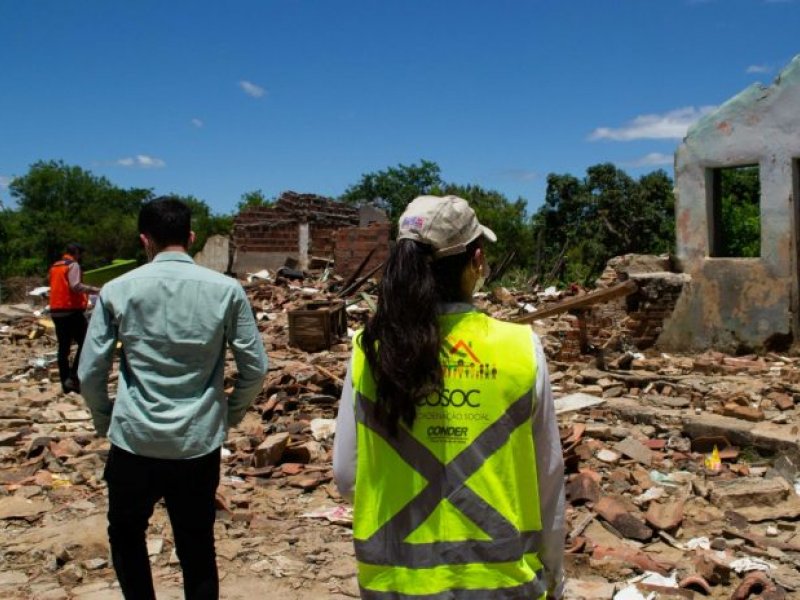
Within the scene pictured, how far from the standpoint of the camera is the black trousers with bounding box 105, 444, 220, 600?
9.42 ft

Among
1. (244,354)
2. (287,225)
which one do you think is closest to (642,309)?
(244,354)

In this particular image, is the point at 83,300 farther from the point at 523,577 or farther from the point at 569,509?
the point at 523,577

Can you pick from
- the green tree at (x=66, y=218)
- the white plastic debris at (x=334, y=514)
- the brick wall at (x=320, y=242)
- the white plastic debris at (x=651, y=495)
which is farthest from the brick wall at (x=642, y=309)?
the green tree at (x=66, y=218)

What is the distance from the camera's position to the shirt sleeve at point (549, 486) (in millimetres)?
1863

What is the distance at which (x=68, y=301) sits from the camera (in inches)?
345

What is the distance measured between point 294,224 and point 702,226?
14207mm

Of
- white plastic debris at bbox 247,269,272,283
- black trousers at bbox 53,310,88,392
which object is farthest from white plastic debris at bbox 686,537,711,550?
white plastic debris at bbox 247,269,272,283

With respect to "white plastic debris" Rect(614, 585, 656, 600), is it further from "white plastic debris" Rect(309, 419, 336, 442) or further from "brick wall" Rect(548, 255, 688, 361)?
"brick wall" Rect(548, 255, 688, 361)

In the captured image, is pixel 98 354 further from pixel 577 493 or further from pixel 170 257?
pixel 577 493

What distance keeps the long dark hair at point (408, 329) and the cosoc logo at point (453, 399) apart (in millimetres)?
19

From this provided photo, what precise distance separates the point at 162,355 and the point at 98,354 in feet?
0.81

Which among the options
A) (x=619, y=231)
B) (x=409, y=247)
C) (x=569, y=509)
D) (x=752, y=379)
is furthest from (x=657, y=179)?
(x=409, y=247)

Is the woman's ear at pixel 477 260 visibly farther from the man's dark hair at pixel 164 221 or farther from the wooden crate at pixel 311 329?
the wooden crate at pixel 311 329

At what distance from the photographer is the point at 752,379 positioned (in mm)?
9125
